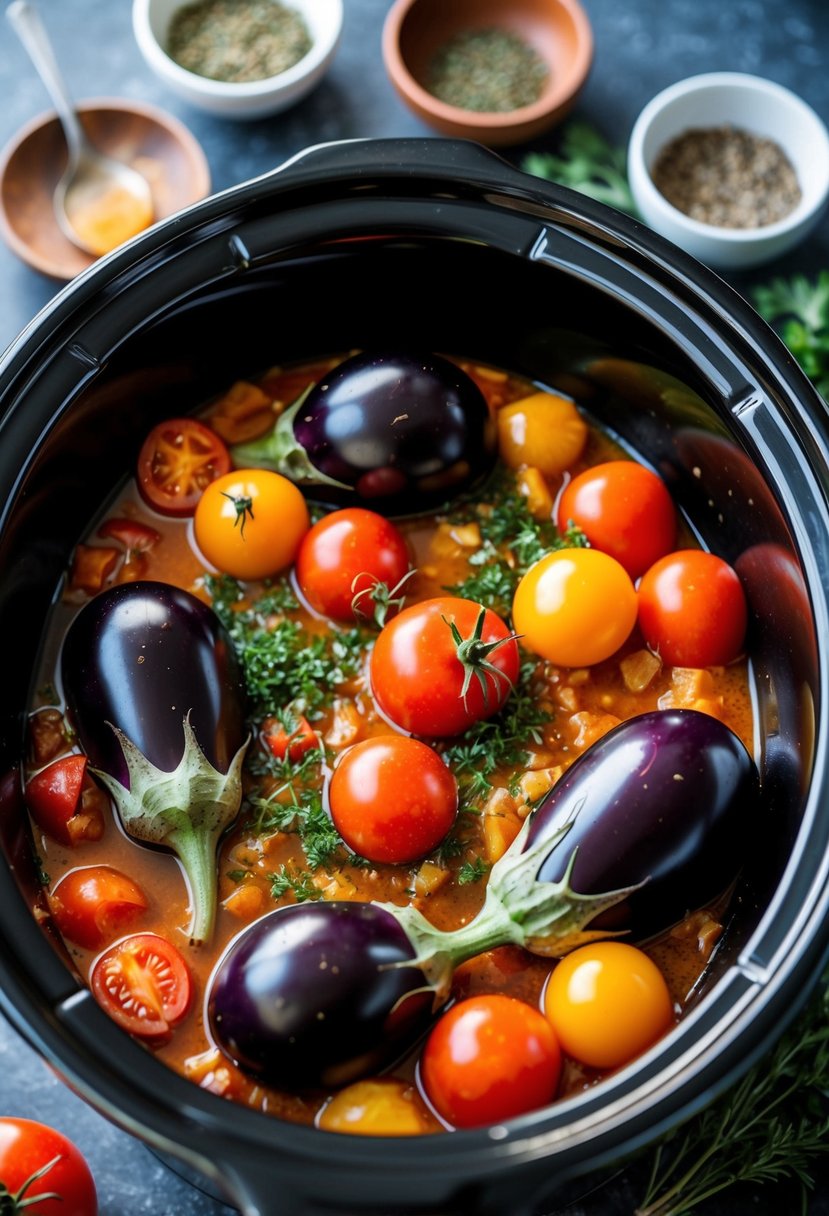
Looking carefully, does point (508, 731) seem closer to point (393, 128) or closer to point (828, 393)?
point (828, 393)

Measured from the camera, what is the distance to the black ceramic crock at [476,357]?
4.78 feet

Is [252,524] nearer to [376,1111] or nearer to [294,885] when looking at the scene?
[294,885]

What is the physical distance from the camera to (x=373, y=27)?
9.23 feet

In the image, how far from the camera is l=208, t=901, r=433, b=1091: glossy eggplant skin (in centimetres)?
163

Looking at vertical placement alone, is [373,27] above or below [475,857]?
above

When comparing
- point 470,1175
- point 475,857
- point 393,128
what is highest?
point 393,128

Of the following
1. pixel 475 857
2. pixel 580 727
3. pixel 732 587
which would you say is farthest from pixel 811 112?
pixel 475 857

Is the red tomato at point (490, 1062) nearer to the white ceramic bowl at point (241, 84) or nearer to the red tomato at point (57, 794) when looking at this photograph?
the red tomato at point (57, 794)

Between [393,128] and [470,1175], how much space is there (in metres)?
2.08

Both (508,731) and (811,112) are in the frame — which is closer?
(508,731)

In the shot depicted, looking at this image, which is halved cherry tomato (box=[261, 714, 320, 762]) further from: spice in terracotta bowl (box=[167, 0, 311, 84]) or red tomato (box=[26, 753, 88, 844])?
spice in terracotta bowl (box=[167, 0, 311, 84])

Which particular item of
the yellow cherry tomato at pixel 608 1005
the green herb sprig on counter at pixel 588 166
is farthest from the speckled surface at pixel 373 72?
the yellow cherry tomato at pixel 608 1005

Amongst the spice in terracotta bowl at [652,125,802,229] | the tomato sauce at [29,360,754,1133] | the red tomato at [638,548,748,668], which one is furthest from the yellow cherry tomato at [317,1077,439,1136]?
the spice in terracotta bowl at [652,125,802,229]

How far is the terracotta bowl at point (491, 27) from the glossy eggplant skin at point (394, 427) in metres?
0.72
